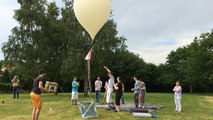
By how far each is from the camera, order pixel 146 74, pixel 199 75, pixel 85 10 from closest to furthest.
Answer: pixel 85 10, pixel 199 75, pixel 146 74

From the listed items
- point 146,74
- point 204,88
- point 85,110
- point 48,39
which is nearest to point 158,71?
point 146,74

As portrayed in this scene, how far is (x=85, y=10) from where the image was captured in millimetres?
11258

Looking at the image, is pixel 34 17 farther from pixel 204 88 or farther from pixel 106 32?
pixel 204 88

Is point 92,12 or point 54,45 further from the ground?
point 54,45

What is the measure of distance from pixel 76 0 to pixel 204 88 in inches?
1879

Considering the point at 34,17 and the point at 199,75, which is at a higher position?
the point at 34,17

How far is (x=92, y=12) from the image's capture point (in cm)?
1134

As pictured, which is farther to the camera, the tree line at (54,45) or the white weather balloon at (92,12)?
the tree line at (54,45)

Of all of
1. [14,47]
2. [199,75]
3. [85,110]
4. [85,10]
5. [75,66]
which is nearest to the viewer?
[85,10]

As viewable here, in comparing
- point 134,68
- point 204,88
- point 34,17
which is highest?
point 34,17

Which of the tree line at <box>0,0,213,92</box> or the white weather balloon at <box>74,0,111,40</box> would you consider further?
the tree line at <box>0,0,213,92</box>

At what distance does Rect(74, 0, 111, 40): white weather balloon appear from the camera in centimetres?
1123

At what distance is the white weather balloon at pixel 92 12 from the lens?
11.2 meters

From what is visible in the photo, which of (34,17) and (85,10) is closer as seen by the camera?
(85,10)
